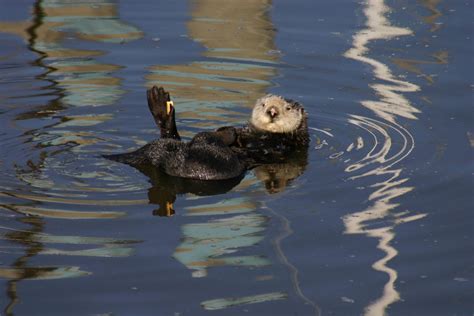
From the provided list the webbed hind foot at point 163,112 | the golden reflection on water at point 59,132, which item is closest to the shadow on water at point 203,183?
the golden reflection on water at point 59,132

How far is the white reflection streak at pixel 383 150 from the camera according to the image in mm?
5057

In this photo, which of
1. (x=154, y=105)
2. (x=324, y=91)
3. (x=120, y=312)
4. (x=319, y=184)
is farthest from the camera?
(x=324, y=91)

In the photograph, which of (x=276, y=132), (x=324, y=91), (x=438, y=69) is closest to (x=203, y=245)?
(x=276, y=132)

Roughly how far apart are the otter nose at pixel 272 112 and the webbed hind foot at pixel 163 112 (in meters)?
0.64

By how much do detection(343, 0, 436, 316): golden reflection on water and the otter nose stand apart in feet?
1.97

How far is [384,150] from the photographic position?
22.0 ft

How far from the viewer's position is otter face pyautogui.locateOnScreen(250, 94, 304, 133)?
702 cm

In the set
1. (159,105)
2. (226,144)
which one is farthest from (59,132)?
(226,144)

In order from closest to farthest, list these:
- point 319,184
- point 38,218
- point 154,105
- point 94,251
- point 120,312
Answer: point 120,312
point 94,251
point 38,218
point 319,184
point 154,105

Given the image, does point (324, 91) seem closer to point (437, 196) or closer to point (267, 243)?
point (437, 196)

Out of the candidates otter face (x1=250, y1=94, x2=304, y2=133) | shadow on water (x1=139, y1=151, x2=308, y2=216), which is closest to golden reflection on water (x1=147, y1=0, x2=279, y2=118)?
otter face (x1=250, y1=94, x2=304, y2=133)

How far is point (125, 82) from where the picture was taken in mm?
8023

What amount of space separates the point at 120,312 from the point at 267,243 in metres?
1.04

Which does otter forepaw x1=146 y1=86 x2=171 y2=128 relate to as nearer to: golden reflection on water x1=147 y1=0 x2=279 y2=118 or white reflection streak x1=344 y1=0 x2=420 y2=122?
golden reflection on water x1=147 y1=0 x2=279 y2=118
